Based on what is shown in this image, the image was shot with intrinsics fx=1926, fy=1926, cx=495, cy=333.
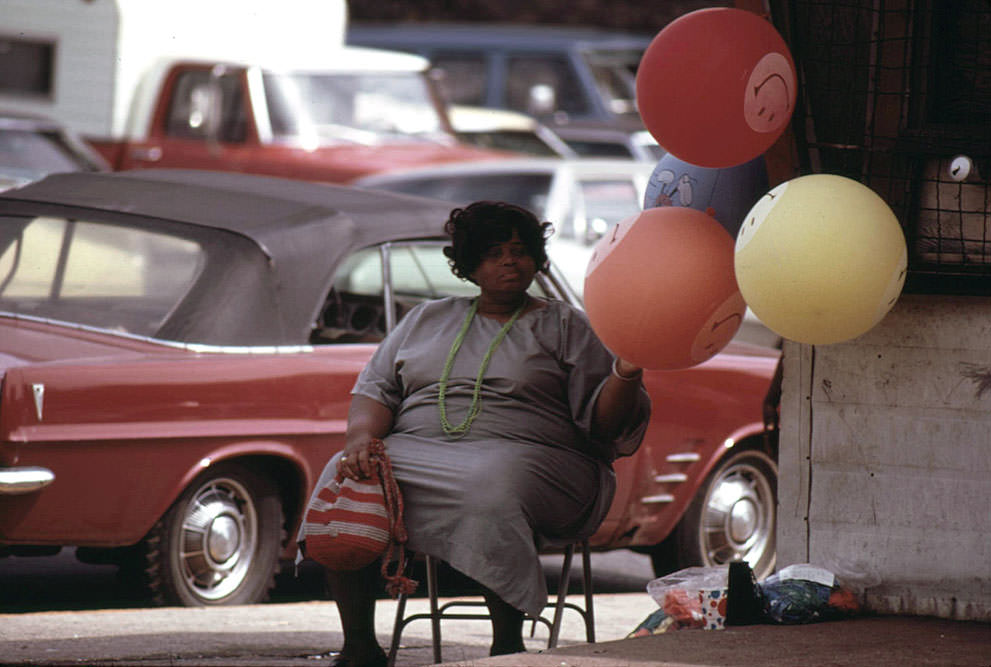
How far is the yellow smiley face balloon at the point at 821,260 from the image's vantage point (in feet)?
14.0

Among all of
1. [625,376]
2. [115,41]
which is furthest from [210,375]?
[115,41]

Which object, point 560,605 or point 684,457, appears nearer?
point 560,605

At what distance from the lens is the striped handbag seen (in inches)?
195

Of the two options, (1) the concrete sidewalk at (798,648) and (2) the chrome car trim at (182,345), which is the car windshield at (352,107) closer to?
(2) the chrome car trim at (182,345)

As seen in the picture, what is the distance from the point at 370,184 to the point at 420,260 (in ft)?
24.3

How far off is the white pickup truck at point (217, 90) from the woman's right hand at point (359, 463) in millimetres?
10029

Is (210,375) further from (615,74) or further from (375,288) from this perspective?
(615,74)

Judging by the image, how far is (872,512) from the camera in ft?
17.3

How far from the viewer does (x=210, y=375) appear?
6.34m

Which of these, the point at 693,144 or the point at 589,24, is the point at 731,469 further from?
the point at 589,24

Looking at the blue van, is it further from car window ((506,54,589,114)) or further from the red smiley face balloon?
the red smiley face balloon

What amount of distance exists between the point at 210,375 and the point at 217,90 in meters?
10.1

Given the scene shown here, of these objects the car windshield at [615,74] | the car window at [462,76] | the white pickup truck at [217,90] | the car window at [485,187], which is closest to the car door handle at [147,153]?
the white pickup truck at [217,90]

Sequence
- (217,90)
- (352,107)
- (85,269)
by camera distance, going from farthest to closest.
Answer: (352,107) < (217,90) < (85,269)
